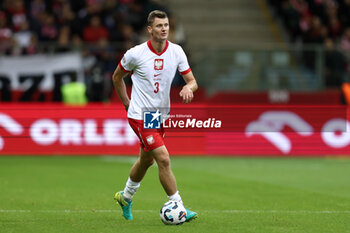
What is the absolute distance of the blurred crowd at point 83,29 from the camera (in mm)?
20391

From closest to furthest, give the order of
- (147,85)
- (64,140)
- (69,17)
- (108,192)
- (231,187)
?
(147,85), (108,192), (231,187), (64,140), (69,17)

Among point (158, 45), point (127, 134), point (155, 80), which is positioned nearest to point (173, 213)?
point (155, 80)

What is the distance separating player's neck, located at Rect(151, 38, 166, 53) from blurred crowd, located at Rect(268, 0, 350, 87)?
1326 centimetres

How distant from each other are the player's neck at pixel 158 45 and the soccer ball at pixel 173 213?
5.94 feet

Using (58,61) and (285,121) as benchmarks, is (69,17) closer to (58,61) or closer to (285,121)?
(58,61)

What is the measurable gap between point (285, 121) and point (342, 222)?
9939mm

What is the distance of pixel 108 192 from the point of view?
454 inches

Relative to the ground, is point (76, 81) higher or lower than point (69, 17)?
lower

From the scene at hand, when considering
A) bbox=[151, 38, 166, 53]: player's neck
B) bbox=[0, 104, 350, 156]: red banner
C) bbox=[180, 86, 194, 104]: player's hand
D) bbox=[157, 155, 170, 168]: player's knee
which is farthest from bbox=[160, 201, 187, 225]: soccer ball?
bbox=[0, 104, 350, 156]: red banner

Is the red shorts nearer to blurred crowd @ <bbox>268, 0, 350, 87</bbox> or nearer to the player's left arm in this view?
the player's left arm

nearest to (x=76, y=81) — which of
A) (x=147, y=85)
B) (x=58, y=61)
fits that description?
(x=58, y=61)

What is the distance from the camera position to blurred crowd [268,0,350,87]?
21078 millimetres

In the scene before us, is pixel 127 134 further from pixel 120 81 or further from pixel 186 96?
pixel 186 96

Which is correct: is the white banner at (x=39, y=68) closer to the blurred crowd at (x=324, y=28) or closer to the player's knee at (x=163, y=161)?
the blurred crowd at (x=324, y=28)
